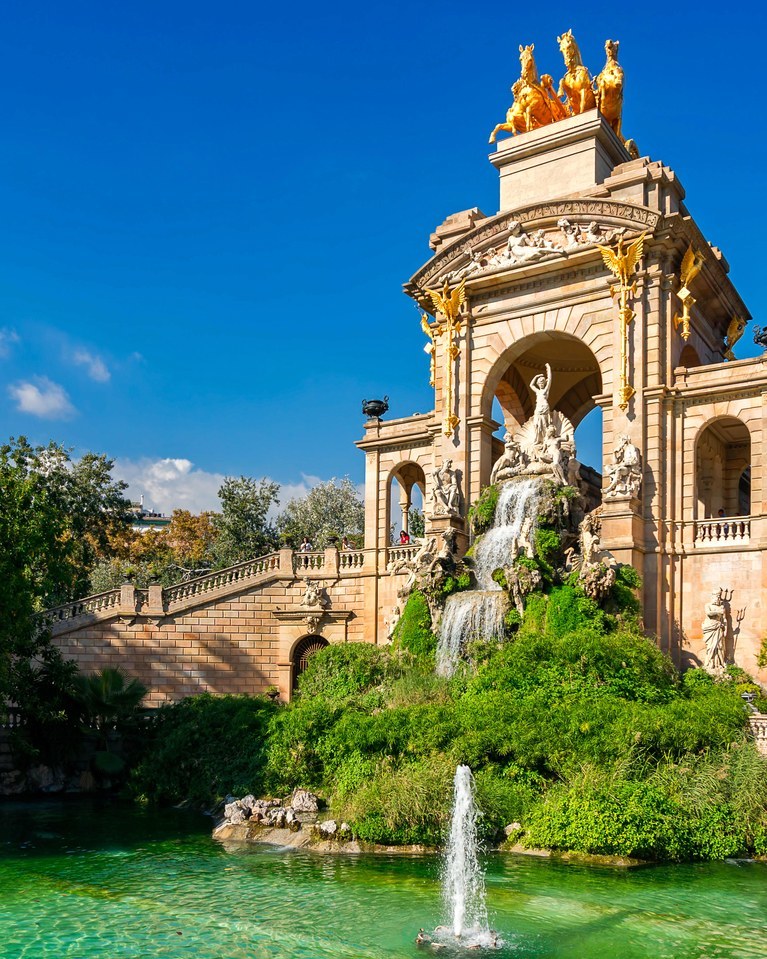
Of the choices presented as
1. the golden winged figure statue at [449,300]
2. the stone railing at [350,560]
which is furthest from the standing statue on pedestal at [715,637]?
the golden winged figure statue at [449,300]

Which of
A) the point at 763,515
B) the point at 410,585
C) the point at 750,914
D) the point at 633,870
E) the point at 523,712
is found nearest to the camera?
the point at 750,914

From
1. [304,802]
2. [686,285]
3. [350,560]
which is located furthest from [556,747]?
[350,560]

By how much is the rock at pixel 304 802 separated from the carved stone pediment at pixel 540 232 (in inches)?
596

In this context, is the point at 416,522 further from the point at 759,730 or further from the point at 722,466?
the point at 759,730

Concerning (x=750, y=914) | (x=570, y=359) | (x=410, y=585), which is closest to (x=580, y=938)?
(x=750, y=914)

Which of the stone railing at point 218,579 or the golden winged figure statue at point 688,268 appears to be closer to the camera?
the golden winged figure statue at point 688,268

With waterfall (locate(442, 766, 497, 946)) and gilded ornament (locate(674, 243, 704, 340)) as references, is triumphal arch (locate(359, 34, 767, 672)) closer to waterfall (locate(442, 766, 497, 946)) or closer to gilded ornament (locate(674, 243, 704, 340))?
gilded ornament (locate(674, 243, 704, 340))

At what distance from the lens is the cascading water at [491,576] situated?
22266mm

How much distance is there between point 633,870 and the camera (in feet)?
48.2

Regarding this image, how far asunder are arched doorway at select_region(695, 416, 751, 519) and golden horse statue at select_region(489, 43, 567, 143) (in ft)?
33.8

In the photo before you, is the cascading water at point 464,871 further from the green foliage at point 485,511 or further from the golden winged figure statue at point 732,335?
the golden winged figure statue at point 732,335

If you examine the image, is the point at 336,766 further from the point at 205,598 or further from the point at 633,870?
the point at 205,598

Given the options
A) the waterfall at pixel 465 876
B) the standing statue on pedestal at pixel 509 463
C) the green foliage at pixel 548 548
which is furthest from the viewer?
the standing statue on pedestal at pixel 509 463

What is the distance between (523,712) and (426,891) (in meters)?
4.65
